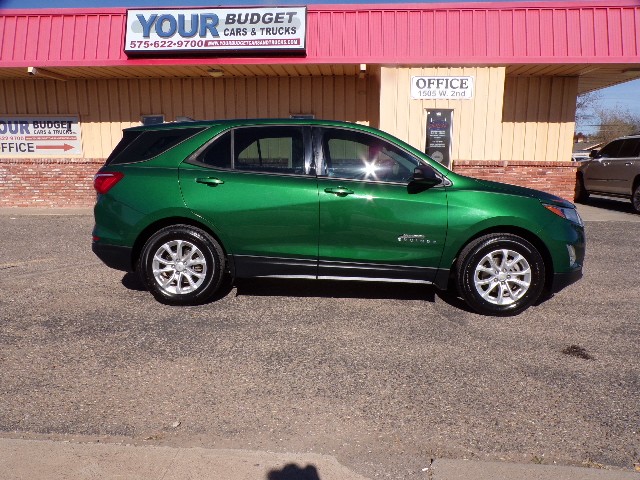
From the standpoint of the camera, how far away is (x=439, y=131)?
11609 mm

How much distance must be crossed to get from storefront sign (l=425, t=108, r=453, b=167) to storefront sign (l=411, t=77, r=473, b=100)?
33 cm

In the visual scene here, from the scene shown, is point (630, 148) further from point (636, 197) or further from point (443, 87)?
point (443, 87)

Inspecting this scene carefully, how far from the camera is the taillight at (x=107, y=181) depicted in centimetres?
501

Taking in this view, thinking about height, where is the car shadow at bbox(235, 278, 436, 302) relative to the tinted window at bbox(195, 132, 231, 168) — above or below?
below

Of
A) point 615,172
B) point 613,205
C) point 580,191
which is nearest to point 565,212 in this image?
point 615,172

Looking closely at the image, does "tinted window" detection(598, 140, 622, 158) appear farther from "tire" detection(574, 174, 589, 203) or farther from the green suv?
the green suv

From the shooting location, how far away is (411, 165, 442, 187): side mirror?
4.69m

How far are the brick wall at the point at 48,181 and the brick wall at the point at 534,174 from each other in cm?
942

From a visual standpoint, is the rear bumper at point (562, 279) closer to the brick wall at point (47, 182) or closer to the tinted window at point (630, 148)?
the tinted window at point (630, 148)

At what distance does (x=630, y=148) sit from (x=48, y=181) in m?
Result: 14.9

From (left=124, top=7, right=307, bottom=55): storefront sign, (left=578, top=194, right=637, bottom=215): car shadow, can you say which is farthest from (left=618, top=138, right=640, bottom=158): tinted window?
(left=124, top=7, right=307, bottom=55): storefront sign

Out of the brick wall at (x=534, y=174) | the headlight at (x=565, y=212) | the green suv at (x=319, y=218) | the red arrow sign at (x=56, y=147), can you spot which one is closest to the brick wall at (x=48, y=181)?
the red arrow sign at (x=56, y=147)

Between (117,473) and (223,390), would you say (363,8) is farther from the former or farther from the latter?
(117,473)

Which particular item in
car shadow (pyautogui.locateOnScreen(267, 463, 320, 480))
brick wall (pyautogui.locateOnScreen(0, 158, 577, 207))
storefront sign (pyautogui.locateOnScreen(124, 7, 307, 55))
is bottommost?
car shadow (pyautogui.locateOnScreen(267, 463, 320, 480))
